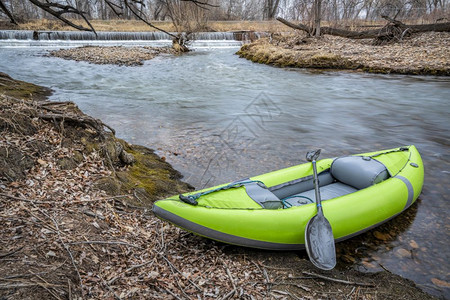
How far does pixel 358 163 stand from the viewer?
3.98 meters

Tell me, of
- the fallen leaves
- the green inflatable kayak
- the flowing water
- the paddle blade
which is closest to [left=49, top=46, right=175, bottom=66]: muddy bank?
the flowing water

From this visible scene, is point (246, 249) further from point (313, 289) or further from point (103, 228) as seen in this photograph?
point (103, 228)

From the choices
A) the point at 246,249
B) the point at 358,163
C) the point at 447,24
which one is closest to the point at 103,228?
the point at 246,249

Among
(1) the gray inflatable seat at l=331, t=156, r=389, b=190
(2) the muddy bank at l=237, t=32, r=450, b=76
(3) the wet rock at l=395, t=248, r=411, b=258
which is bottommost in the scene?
(3) the wet rock at l=395, t=248, r=411, b=258

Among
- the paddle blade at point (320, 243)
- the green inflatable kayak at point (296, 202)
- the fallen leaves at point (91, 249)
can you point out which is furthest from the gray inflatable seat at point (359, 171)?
the fallen leaves at point (91, 249)

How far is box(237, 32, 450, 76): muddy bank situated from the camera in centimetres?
1206

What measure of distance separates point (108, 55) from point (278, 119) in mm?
11142

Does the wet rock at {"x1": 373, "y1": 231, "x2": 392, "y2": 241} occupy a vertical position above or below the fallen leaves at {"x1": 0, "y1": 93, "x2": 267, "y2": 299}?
below

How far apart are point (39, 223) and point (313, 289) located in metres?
2.10

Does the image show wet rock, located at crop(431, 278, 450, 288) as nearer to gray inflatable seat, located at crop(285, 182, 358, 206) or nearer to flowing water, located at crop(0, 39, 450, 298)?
flowing water, located at crop(0, 39, 450, 298)

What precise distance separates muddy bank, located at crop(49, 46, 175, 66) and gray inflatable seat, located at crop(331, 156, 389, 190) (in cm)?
1259

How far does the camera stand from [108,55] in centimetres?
1583

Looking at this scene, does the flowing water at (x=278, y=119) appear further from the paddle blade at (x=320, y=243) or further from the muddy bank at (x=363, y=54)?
the muddy bank at (x=363, y=54)

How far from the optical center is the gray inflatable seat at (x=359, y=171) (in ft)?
12.4
